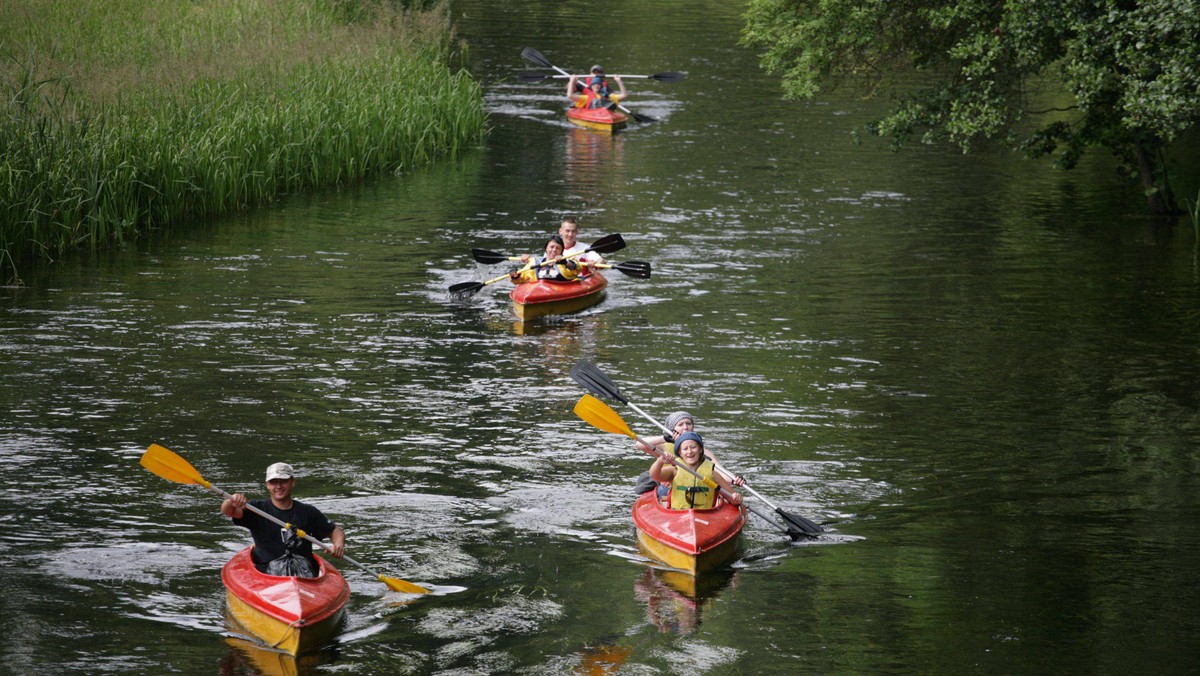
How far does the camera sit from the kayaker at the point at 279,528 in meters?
10.4

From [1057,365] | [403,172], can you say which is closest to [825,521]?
[1057,365]

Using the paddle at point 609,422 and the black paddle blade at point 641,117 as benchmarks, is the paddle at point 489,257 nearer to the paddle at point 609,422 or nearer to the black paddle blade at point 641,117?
the paddle at point 609,422

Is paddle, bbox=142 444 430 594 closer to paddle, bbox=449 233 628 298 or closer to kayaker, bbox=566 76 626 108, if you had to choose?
paddle, bbox=449 233 628 298

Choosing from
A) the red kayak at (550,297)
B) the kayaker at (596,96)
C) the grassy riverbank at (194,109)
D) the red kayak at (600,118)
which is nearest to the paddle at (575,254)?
the red kayak at (550,297)

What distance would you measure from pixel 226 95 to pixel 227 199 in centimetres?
196

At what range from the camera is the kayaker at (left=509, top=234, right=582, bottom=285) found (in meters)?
20.3

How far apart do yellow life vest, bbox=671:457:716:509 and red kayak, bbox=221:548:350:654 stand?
3.11m

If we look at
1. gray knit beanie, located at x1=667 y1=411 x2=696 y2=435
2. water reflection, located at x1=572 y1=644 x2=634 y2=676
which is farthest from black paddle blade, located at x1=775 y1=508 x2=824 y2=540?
water reflection, located at x1=572 y1=644 x2=634 y2=676

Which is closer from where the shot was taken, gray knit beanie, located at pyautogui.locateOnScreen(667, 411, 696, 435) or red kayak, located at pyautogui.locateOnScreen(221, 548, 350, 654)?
red kayak, located at pyautogui.locateOnScreen(221, 548, 350, 654)

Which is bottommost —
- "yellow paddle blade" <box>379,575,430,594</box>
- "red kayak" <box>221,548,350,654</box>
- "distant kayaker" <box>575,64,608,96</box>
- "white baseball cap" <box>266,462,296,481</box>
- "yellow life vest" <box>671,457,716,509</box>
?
"yellow paddle blade" <box>379,575,430,594</box>

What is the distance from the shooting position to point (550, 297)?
20.0m

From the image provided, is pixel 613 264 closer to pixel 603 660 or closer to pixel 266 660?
pixel 603 660

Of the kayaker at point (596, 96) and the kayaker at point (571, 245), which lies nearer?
the kayaker at point (571, 245)

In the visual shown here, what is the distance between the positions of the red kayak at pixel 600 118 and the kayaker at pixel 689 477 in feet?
75.2
